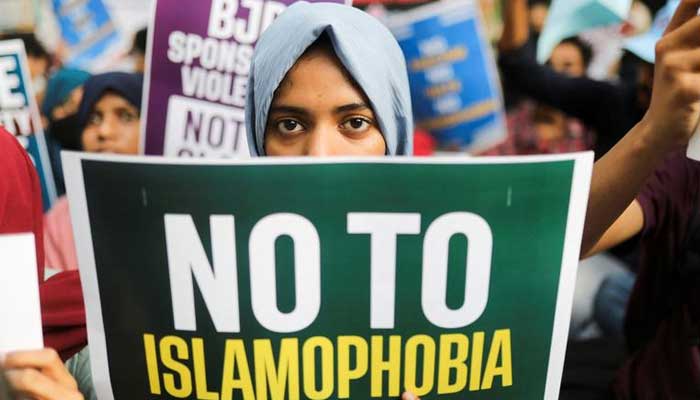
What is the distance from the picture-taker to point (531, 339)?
629 mm

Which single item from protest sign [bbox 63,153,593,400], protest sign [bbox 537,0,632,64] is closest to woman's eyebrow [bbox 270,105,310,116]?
protest sign [bbox 63,153,593,400]

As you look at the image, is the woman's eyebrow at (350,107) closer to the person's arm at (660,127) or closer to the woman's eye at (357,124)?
the woman's eye at (357,124)

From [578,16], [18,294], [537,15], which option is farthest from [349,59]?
[537,15]

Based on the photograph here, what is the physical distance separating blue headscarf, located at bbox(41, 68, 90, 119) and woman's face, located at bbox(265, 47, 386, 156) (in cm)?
101

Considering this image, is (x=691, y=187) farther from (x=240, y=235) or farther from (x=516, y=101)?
(x=516, y=101)

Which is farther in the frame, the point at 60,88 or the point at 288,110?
the point at 60,88

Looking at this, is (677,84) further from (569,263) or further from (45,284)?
(45,284)

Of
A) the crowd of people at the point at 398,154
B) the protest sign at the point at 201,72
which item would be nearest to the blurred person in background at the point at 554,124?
the crowd of people at the point at 398,154

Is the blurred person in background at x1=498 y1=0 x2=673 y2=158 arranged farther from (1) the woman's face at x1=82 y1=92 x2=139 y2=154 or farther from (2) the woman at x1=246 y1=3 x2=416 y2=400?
(2) the woman at x1=246 y1=3 x2=416 y2=400

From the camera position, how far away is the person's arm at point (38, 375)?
0.58 m

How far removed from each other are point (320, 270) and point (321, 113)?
0.26 metres

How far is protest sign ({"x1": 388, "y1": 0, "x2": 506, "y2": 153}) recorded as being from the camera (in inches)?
65.5

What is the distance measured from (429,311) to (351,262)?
0.08 metres

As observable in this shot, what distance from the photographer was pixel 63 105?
1.70 metres
